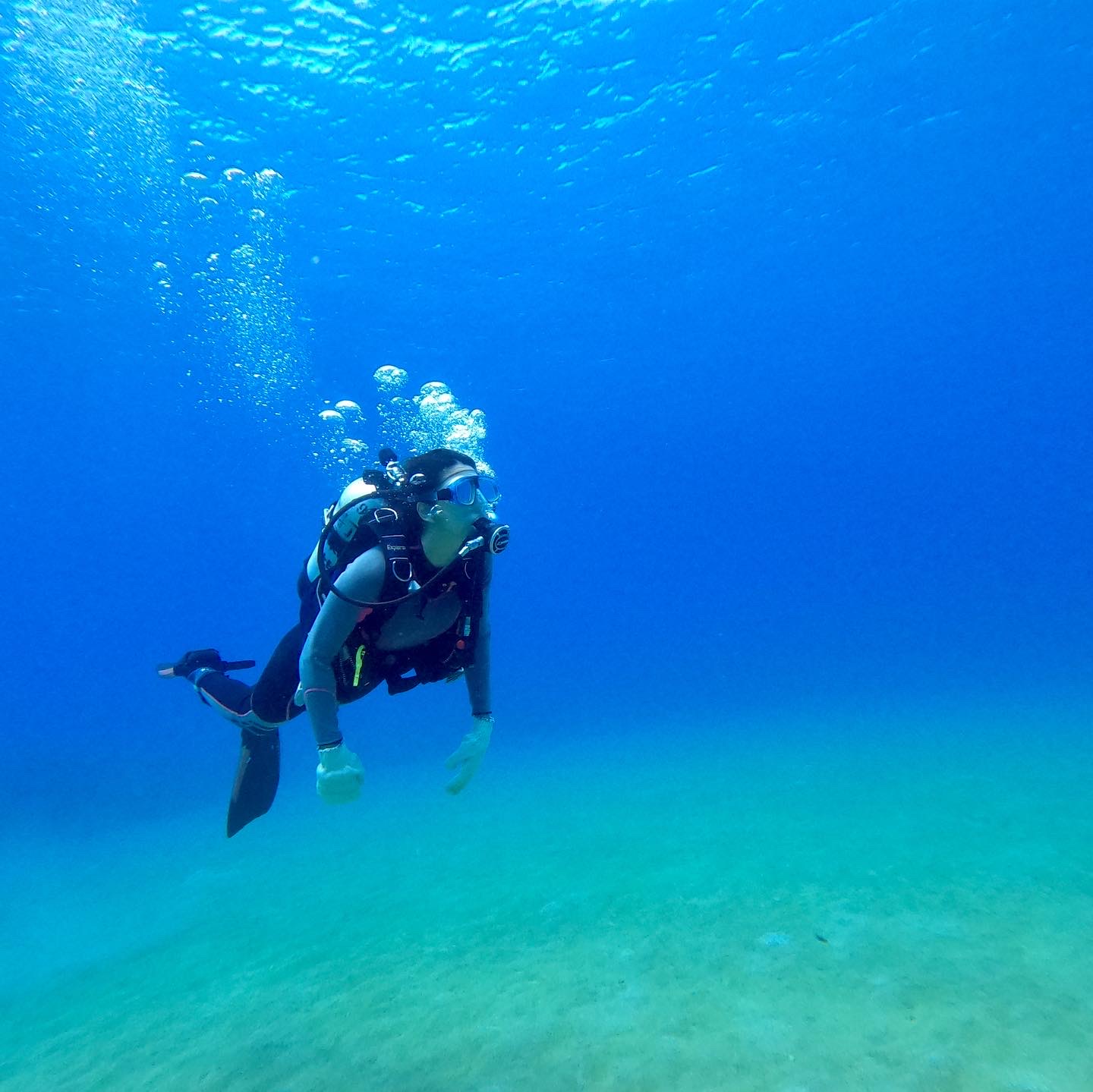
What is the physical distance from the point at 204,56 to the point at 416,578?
55.9 feet

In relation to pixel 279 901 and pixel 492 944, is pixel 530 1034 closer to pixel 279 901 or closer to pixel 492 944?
pixel 492 944

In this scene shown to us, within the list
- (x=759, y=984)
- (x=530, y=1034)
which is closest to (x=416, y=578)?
(x=530, y=1034)

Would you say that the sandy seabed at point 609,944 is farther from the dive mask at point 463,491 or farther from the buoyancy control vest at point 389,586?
the dive mask at point 463,491

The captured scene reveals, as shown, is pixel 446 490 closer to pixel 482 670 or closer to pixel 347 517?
pixel 347 517

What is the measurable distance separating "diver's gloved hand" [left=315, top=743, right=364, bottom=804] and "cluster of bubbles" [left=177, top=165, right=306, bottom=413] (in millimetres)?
19048

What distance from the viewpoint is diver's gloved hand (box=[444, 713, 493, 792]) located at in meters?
3.98

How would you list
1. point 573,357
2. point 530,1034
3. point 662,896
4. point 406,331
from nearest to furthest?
point 530,1034 < point 662,896 < point 406,331 < point 573,357

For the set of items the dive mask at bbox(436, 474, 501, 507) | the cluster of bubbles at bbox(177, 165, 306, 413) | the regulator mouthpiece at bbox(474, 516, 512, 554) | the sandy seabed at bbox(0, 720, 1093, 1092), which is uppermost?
the cluster of bubbles at bbox(177, 165, 306, 413)

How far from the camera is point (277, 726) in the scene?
17.3ft

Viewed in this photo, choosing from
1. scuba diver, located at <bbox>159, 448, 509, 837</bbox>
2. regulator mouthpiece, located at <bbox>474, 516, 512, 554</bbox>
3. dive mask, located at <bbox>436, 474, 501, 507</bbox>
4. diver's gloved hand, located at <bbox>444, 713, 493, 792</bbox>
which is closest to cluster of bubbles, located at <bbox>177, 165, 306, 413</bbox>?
scuba diver, located at <bbox>159, 448, 509, 837</bbox>

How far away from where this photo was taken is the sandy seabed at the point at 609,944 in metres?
3.77

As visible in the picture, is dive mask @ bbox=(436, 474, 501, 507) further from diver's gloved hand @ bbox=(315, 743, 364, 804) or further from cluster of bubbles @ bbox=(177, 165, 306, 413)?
cluster of bubbles @ bbox=(177, 165, 306, 413)

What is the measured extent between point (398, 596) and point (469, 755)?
4.11 feet

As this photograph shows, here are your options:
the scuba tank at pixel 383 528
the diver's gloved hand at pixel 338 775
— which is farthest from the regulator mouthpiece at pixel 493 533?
the diver's gloved hand at pixel 338 775
